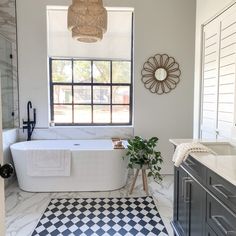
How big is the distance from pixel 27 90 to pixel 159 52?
2268 millimetres

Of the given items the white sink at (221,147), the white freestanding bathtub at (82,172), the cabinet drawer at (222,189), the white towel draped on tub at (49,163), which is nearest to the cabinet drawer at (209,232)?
the cabinet drawer at (222,189)

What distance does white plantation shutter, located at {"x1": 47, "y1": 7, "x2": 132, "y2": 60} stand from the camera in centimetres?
390

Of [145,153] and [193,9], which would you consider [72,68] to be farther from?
[193,9]

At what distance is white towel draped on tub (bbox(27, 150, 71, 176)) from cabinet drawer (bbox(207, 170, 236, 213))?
217 cm

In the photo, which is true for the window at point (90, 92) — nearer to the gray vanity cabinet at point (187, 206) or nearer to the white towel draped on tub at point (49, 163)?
the white towel draped on tub at point (49, 163)

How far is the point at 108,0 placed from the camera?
3.81 meters

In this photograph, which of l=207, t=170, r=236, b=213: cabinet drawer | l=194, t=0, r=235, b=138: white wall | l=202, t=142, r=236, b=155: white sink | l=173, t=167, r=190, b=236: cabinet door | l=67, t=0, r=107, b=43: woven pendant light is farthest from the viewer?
l=194, t=0, r=235, b=138: white wall

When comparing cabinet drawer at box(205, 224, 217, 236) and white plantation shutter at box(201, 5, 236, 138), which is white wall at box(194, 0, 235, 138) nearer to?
white plantation shutter at box(201, 5, 236, 138)

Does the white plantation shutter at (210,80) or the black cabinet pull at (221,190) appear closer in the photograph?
the black cabinet pull at (221,190)

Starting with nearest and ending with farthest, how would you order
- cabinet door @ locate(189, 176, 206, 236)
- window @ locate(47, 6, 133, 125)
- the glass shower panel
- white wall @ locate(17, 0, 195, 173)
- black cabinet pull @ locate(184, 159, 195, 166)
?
cabinet door @ locate(189, 176, 206, 236), black cabinet pull @ locate(184, 159, 195, 166), the glass shower panel, white wall @ locate(17, 0, 195, 173), window @ locate(47, 6, 133, 125)

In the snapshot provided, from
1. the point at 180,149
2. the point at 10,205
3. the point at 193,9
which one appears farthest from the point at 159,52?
the point at 10,205

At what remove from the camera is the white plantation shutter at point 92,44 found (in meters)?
3.90

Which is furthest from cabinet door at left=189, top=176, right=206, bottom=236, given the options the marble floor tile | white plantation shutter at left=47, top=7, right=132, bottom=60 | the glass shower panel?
the glass shower panel

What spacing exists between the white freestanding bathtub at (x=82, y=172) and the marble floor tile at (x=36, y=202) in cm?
9
